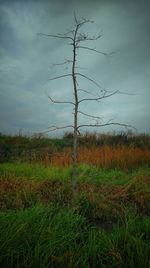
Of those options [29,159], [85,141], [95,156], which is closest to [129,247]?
[95,156]

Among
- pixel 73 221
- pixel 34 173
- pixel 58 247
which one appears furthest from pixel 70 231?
pixel 34 173

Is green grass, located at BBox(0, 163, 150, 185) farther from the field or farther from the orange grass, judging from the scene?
the orange grass

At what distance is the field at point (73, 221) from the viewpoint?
3.65 meters

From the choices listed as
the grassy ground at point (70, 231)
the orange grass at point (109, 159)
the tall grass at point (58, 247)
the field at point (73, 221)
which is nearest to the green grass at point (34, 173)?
the field at point (73, 221)

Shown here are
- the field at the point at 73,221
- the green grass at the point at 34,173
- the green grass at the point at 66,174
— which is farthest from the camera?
the green grass at the point at 34,173

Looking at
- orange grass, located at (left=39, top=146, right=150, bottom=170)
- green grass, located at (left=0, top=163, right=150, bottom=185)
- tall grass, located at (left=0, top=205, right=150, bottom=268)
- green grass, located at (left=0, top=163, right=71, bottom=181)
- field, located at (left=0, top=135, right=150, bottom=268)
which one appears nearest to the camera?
tall grass, located at (left=0, top=205, right=150, bottom=268)

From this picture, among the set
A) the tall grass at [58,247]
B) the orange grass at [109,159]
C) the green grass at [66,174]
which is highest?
the orange grass at [109,159]

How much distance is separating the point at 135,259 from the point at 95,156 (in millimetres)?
8715

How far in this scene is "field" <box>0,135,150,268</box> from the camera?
3654 mm

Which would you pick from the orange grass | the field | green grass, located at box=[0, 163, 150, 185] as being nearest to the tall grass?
the field

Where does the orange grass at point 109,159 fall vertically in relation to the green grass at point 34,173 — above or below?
A: above

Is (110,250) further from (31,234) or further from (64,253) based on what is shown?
(31,234)

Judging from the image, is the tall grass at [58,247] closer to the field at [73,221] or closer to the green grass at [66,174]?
the field at [73,221]

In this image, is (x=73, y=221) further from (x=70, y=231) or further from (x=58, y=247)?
(x=58, y=247)
